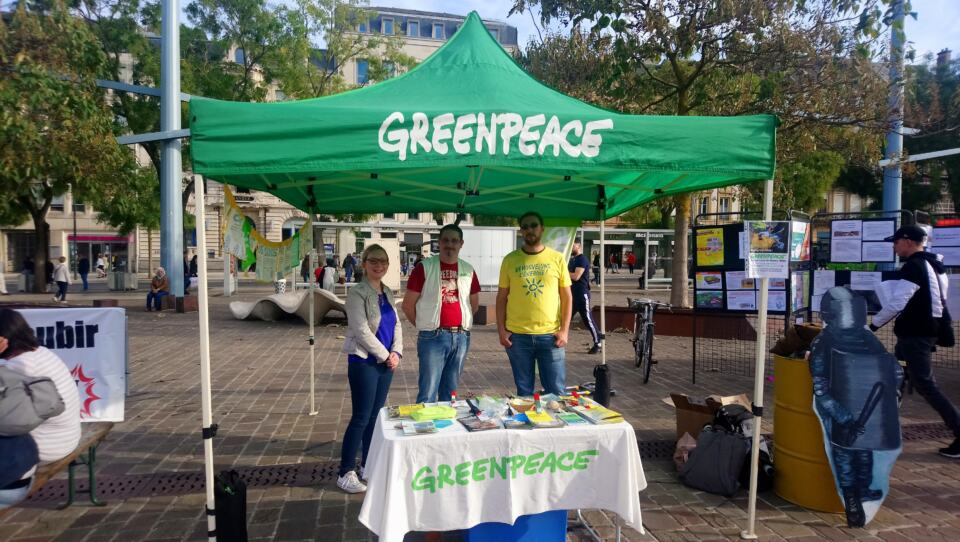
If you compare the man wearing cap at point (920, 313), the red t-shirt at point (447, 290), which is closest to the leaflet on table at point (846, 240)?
the man wearing cap at point (920, 313)

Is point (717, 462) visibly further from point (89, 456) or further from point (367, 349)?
point (89, 456)

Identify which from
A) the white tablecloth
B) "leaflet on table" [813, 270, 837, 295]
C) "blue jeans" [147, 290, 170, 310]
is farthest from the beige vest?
"blue jeans" [147, 290, 170, 310]

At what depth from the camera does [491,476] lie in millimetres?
2602

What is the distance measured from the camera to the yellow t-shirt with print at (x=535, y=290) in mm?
4020

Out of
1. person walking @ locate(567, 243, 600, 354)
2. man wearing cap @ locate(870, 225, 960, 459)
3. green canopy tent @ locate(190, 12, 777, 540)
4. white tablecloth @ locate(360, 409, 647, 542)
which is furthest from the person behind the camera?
person walking @ locate(567, 243, 600, 354)

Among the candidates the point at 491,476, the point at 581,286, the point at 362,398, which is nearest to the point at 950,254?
the point at 581,286

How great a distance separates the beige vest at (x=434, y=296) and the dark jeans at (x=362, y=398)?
45 centimetres

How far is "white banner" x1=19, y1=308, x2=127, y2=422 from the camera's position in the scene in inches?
159

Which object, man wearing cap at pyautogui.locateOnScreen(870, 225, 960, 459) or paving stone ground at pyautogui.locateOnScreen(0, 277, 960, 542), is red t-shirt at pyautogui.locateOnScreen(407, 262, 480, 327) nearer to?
paving stone ground at pyautogui.locateOnScreen(0, 277, 960, 542)

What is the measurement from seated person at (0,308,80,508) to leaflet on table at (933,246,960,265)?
914 centimetres

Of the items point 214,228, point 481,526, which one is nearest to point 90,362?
point 481,526

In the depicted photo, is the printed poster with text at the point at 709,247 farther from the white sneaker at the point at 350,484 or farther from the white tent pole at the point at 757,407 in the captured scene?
the white sneaker at the point at 350,484

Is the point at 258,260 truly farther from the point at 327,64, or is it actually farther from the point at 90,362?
the point at 327,64

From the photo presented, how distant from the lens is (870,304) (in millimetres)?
6141
